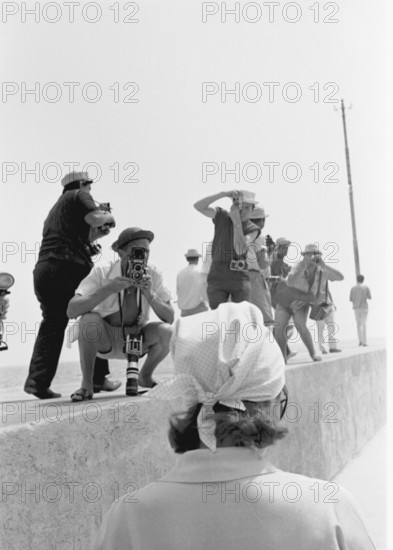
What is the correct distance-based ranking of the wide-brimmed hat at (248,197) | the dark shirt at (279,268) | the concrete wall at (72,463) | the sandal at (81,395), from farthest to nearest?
the dark shirt at (279,268), the wide-brimmed hat at (248,197), the sandal at (81,395), the concrete wall at (72,463)

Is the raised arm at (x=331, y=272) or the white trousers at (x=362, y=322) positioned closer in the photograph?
the raised arm at (x=331, y=272)

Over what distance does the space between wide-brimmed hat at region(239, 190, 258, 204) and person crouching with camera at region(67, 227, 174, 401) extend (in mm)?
1276

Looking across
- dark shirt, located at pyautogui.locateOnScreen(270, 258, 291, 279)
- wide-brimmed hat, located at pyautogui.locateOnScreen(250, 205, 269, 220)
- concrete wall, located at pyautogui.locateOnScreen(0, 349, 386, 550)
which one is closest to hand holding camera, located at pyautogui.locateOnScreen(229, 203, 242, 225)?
wide-brimmed hat, located at pyautogui.locateOnScreen(250, 205, 269, 220)

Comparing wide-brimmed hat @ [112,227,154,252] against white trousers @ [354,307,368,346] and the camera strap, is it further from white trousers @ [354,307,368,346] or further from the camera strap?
white trousers @ [354,307,368,346]

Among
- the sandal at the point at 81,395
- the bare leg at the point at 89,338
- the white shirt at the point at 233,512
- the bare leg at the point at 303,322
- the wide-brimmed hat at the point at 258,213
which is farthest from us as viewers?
the bare leg at the point at 303,322

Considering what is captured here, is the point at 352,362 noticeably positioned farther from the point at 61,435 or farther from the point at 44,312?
the point at 61,435

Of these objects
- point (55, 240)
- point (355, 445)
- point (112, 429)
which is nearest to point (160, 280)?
point (55, 240)

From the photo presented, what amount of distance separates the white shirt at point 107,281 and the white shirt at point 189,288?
2989 millimetres

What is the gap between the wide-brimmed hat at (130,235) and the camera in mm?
4270

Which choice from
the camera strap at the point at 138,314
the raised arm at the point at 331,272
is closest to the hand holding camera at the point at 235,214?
the camera strap at the point at 138,314

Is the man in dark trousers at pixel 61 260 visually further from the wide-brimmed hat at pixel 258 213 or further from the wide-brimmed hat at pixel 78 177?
the wide-brimmed hat at pixel 258 213

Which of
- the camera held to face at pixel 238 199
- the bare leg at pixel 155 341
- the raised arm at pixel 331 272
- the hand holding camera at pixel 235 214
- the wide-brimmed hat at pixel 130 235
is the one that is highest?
the camera held to face at pixel 238 199

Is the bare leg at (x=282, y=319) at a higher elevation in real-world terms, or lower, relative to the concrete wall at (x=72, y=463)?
higher

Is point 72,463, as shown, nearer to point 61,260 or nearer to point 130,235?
point 130,235
